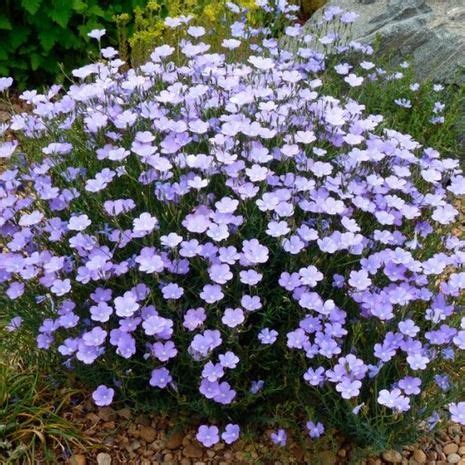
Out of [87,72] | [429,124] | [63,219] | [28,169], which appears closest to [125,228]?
[63,219]

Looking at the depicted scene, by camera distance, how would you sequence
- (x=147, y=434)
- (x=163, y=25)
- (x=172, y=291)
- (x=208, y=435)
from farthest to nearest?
(x=163, y=25)
(x=147, y=434)
(x=208, y=435)
(x=172, y=291)

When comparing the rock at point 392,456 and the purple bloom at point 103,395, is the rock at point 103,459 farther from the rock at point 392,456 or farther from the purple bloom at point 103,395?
the rock at point 392,456

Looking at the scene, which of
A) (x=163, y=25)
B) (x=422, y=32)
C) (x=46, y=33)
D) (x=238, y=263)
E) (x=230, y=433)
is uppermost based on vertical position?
(x=238, y=263)

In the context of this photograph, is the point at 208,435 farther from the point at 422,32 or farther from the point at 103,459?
the point at 422,32

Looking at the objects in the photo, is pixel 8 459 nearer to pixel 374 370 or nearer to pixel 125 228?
pixel 125 228

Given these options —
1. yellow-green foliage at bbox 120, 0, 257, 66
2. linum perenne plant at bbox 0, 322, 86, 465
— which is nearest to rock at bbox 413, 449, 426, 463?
linum perenne plant at bbox 0, 322, 86, 465

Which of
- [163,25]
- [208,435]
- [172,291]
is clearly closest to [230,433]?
[208,435]

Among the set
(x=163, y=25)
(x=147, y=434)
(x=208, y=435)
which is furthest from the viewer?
(x=163, y=25)
